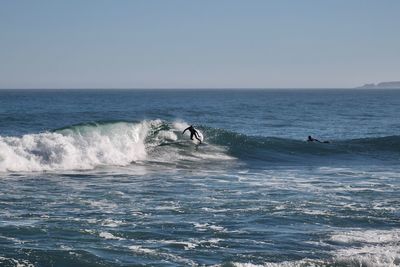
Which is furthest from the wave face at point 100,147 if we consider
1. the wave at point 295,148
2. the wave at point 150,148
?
Answer: the wave at point 295,148

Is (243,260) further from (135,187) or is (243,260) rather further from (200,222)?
(135,187)

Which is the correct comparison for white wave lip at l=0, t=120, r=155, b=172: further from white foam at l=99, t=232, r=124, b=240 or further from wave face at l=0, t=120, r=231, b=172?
white foam at l=99, t=232, r=124, b=240

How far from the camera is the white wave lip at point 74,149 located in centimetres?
Result: 2383

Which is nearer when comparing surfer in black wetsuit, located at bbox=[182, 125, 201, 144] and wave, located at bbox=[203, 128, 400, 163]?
surfer in black wetsuit, located at bbox=[182, 125, 201, 144]

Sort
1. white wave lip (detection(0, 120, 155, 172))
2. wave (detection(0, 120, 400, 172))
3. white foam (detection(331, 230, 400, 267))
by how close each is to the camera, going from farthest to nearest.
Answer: wave (detection(0, 120, 400, 172)) → white wave lip (detection(0, 120, 155, 172)) → white foam (detection(331, 230, 400, 267))

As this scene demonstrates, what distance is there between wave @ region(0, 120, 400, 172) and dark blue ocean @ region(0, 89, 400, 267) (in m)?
0.06

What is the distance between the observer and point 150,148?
30.5 metres

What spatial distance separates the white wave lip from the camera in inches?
938

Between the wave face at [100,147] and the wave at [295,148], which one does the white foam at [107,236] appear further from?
the wave at [295,148]

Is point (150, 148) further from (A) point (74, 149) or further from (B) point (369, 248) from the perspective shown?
(B) point (369, 248)

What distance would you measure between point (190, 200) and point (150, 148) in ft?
45.1

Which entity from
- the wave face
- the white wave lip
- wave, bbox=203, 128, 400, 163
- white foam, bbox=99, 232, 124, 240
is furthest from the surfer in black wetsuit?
white foam, bbox=99, 232, 124, 240

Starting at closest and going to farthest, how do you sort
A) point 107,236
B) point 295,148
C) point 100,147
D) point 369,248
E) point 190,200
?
point 369,248
point 107,236
point 190,200
point 100,147
point 295,148

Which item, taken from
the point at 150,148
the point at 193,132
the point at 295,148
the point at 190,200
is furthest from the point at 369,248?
the point at 295,148
